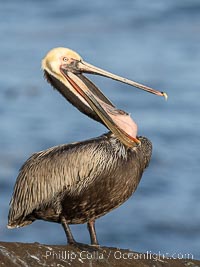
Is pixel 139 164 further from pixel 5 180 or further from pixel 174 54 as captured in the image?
pixel 174 54

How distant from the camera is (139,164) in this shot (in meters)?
11.4

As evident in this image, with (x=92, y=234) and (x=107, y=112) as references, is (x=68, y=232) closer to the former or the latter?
(x=92, y=234)

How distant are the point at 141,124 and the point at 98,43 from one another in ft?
23.2

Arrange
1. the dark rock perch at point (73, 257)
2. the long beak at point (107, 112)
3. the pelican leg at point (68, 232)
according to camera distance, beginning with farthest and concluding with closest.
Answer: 1. the long beak at point (107, 112)
2. the pelican leg at point (68, 232)
3. the dark rock perch at point (73, 257)

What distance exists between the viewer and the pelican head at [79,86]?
11.6m

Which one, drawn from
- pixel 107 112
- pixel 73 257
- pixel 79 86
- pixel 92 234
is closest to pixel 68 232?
pixel 92 234

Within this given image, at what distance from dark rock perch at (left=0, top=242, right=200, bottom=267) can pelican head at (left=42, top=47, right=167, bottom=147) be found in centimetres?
108

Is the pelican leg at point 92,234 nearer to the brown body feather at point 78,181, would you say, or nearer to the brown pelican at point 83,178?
the brown pelican at point 83,178

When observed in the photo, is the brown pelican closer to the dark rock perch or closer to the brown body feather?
the brown body feather

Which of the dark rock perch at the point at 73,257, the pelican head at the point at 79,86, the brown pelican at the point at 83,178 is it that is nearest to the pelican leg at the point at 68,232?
the brown pelican at the point at 83,178

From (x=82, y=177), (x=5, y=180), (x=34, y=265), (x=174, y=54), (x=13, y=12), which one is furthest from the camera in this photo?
(x=13, y=12)

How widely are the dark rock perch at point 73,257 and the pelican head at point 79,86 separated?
1080mm

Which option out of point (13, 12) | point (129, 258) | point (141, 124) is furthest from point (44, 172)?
point (13, 12)

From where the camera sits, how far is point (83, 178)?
36.6 feet
